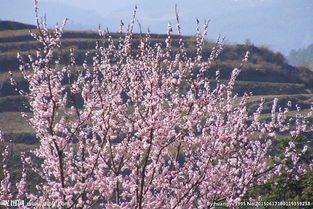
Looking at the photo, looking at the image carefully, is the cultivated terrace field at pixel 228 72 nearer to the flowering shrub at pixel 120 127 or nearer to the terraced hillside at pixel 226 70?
the terraced hillside at pixel 226 70

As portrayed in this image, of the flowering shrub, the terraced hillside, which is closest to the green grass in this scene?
the terraced hillside

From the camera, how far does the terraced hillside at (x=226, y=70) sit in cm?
7986

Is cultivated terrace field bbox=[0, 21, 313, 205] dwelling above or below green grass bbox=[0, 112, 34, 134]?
above

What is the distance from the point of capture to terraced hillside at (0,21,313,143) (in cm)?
7986

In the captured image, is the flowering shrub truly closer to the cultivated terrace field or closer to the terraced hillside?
the cultivated terrace field

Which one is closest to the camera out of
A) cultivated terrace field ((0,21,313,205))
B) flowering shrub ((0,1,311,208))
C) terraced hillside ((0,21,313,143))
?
flowering shrub ((0,1,311,208))

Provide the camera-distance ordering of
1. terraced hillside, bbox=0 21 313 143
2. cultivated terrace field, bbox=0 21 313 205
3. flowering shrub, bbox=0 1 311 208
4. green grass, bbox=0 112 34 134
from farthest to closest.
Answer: terraced hillside, bbox=0 21 313 143 < cultivated terrace field, bbox=0 21 313 205 < green grass, bbox=0 112 34 134 < flowering shrub, bbox=0 1 311 208

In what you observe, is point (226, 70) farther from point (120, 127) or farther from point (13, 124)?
point (120, 127)

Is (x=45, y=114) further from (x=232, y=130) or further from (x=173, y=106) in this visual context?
(x=232, y=130)

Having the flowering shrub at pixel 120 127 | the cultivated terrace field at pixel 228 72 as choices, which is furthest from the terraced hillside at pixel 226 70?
the flowering shrub at pixel 120 127

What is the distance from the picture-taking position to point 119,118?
936 cm

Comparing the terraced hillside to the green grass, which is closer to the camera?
the green grass

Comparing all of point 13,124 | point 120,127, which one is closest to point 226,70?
point 13,124

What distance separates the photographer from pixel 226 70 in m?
108
